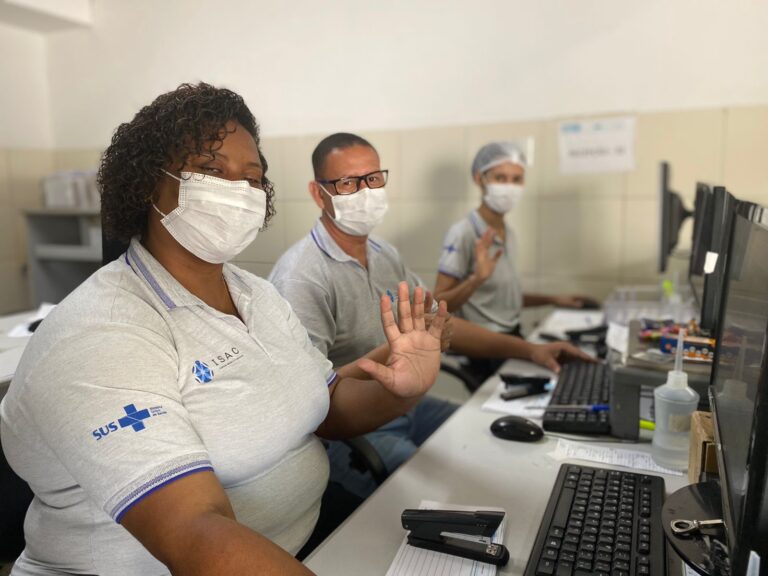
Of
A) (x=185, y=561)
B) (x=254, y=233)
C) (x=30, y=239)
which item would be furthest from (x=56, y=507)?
(x=30, y=239)

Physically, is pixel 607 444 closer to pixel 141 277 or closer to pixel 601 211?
pixel 141 277

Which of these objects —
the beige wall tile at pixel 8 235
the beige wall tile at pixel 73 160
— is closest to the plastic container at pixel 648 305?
the beige wall tile at pixel 73 160

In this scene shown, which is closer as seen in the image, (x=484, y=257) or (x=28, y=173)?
(x=484, y=257)

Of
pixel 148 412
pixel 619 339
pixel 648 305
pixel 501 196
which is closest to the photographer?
pixel 148 412

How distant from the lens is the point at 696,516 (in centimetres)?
79

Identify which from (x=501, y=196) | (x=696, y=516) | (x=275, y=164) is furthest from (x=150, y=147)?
(x=501, y=196)

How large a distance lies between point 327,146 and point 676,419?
881mm

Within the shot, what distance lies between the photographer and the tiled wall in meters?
2.44

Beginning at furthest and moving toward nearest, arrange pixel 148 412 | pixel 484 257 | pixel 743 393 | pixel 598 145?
pixel 598 145 < pixel 484 257 < pixel 148 412 < pixel 743 393

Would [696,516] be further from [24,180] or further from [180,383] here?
[24,180]

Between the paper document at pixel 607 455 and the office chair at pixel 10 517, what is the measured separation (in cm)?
98

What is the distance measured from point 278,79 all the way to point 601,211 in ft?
4.88

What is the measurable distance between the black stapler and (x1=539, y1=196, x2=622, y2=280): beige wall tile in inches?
79.1

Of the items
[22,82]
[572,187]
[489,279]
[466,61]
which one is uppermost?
[466,61]
